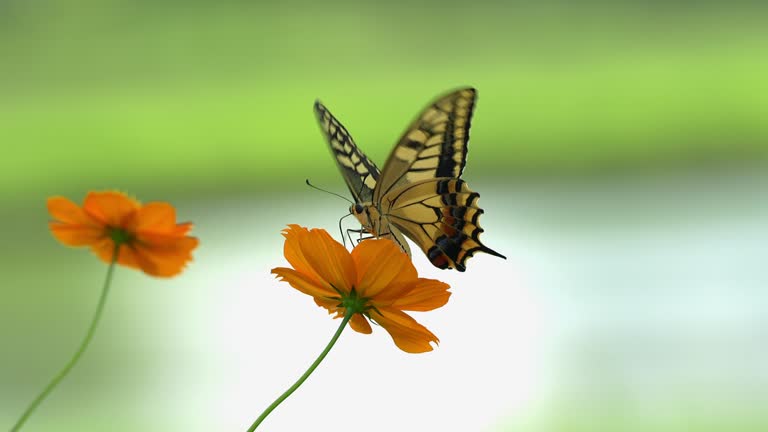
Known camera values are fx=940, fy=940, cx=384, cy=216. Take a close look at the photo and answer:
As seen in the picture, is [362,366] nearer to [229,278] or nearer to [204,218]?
[229,278]

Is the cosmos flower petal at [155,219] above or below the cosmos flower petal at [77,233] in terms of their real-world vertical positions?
above

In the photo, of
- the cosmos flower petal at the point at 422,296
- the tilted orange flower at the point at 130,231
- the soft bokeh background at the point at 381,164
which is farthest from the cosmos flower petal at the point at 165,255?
the soft bokeh background at the point at 381,164

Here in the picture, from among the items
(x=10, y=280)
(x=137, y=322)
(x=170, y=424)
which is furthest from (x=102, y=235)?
(x=10, y=280)

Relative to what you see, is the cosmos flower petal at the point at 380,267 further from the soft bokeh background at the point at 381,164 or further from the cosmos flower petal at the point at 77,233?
the soft bokeh background at the point at 381,164

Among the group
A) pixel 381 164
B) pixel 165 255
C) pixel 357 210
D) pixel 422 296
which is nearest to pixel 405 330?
pixel 422 296

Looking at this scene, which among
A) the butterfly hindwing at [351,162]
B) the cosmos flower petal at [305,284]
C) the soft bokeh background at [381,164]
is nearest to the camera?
the cosmos flower petal at [305,284]

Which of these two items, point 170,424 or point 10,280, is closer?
point 170,424
